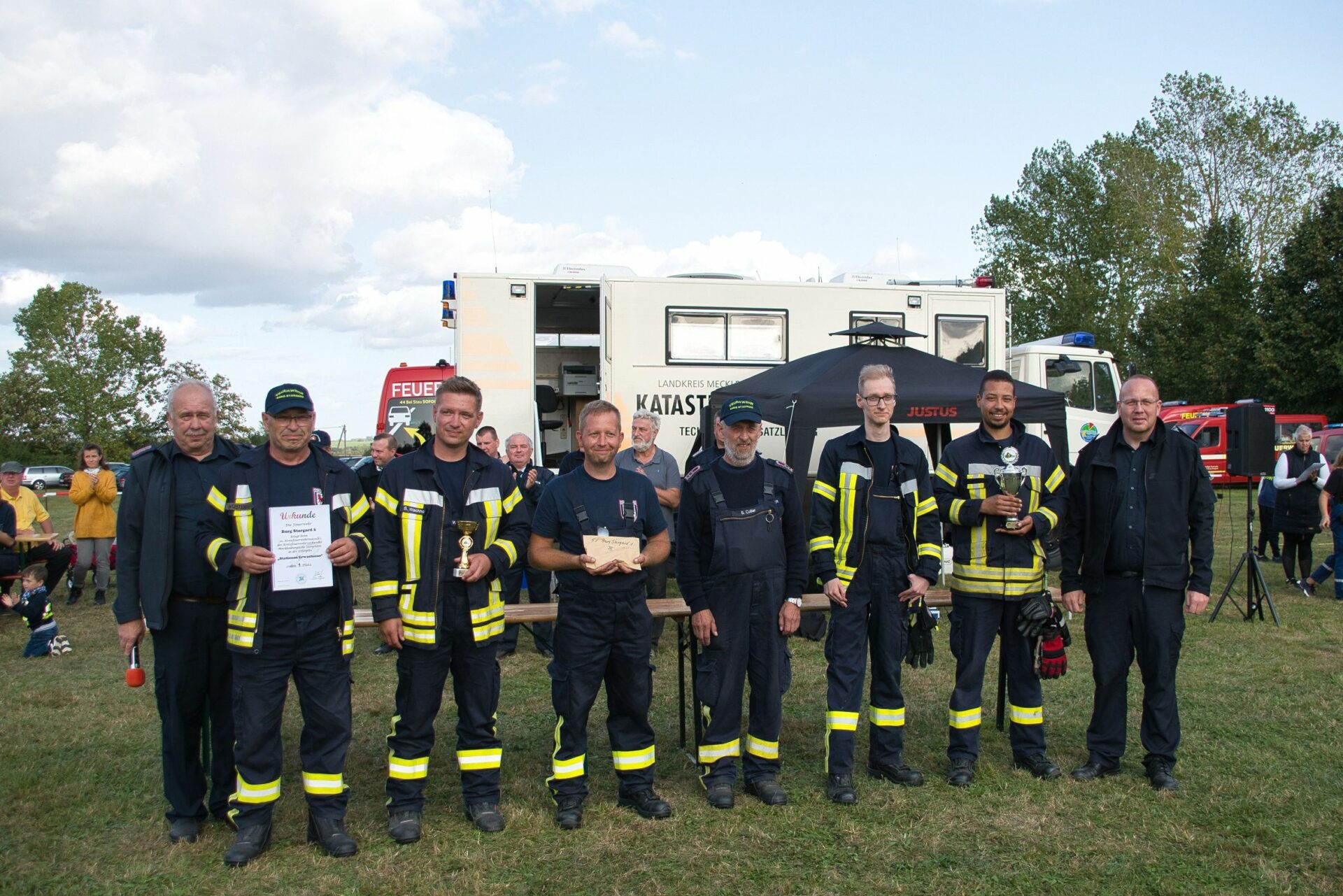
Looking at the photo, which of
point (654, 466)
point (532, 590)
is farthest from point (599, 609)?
point (532, 590)

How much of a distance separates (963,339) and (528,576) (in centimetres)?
615

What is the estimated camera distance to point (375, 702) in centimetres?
695

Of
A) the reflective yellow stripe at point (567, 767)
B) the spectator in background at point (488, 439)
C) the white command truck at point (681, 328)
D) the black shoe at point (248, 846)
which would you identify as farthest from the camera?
the white command truck at point (681, 328)

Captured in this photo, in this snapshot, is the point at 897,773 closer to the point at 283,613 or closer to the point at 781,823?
the point at 781,823

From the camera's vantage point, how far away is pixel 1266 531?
13352mm

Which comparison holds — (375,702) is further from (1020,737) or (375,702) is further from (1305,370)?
(1305,370)

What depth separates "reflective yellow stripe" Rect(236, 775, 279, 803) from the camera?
431cm

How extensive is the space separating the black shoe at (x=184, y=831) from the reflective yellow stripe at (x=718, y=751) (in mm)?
2459

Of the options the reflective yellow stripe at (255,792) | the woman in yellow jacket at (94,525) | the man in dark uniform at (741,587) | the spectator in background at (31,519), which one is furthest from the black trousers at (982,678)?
the woman in yellow jacket at (94,525)

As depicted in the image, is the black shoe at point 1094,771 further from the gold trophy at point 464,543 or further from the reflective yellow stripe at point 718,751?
the gold trophy at point 464,543

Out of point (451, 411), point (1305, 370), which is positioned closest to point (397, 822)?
point (451, 411)

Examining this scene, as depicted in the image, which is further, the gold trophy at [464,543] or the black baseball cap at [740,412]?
the black baseball cap at [740,412]

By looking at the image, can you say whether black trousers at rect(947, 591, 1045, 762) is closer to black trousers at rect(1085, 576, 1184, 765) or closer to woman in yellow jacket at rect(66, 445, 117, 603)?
black trousers at rect(1085, 576, 1184, 765)

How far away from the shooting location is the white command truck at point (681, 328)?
1092 centimetres
